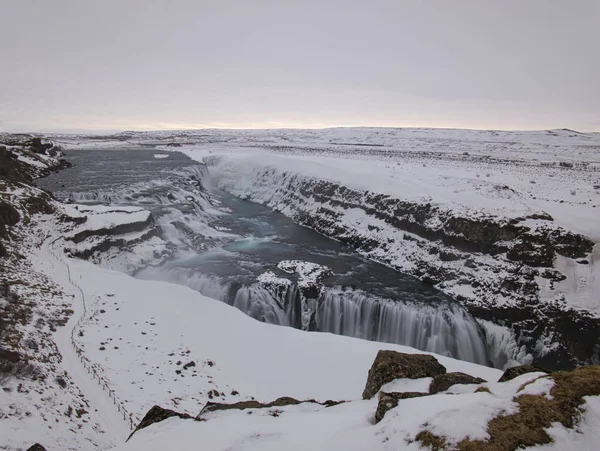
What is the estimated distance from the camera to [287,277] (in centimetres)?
2200

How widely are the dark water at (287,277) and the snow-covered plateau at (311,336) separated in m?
0.89

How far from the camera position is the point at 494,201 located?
26281 millimetres

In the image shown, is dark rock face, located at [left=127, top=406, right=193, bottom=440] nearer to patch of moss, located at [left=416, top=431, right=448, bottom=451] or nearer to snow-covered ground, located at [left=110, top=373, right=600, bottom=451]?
snow-covered ground, located at [left=110, top=373, right=600, bottom=451]

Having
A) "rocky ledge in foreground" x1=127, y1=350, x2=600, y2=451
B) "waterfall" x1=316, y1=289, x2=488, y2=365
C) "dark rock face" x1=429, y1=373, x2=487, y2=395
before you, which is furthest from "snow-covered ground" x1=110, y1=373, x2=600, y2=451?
"waterfall" x1=316, y1=289, x2=488, y2=365

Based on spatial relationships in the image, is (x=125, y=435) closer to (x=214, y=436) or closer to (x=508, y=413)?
(x=214, y=436)

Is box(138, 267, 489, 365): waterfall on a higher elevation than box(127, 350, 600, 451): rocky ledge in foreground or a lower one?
lower

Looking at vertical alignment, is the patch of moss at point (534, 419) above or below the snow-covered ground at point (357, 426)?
above

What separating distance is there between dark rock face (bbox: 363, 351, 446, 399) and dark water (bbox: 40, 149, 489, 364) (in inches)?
437

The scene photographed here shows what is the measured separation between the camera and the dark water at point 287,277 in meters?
18.8

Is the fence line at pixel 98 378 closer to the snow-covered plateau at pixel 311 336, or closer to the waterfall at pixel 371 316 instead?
the snow-covered plateau at pixel 311 336

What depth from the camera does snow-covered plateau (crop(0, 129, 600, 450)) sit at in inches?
207

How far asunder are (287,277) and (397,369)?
14.7 m

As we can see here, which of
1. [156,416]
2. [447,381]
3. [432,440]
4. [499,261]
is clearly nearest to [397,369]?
[447,381]

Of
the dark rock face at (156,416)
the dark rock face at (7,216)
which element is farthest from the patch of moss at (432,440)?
the dark rock face at (7,216)
